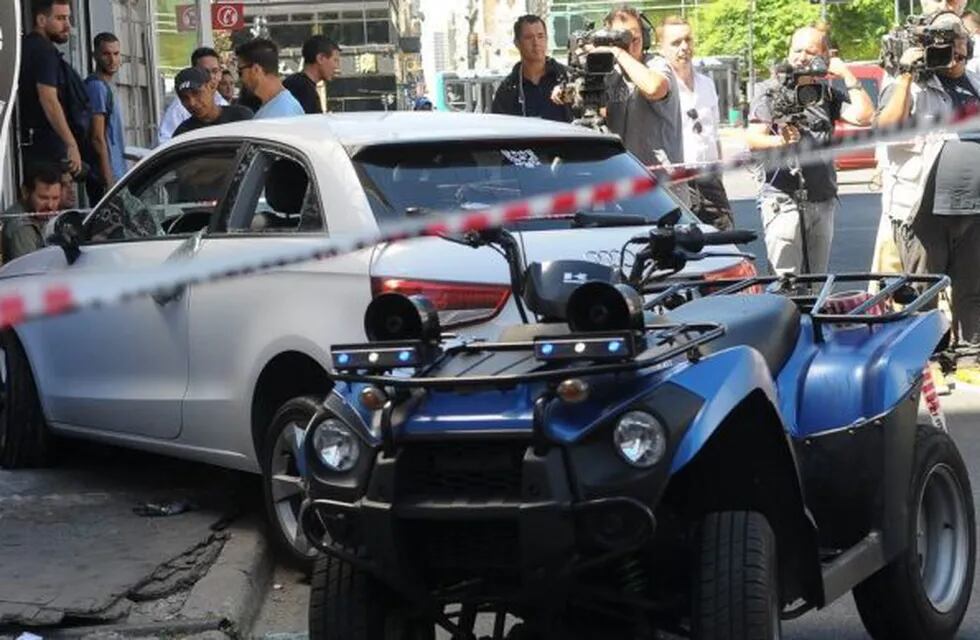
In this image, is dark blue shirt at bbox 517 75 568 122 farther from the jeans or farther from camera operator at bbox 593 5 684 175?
the jeans

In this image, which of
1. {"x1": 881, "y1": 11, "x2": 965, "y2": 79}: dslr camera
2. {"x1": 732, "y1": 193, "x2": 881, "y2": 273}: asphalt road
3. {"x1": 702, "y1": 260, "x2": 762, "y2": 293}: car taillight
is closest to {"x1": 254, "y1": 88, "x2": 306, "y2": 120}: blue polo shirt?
{"x1": 881, "y1": 11, "x2": 965, "y2": 79}: dslr camera

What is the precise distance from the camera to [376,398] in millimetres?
4434

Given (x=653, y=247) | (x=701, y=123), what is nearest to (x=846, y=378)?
(x=653, y=247)

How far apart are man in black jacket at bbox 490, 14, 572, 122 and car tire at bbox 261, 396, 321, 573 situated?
5.48m

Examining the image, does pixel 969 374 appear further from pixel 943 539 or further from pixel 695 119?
pixel 943 539

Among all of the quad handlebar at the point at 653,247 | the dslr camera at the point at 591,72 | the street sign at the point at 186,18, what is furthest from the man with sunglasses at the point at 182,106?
the street sign at the point at 186,18

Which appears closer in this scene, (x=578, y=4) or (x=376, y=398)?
(x=376, y=398)

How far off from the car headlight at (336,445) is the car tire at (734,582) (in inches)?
32.7

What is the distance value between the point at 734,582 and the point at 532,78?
8192 millimetres

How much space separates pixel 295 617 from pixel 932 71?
19.1ft

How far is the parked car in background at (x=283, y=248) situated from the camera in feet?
21.7

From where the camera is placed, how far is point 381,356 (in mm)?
4457

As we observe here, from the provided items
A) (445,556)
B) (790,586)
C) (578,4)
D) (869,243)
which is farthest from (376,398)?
(578,4)

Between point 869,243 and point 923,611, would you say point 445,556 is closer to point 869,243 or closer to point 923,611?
point 923,611
